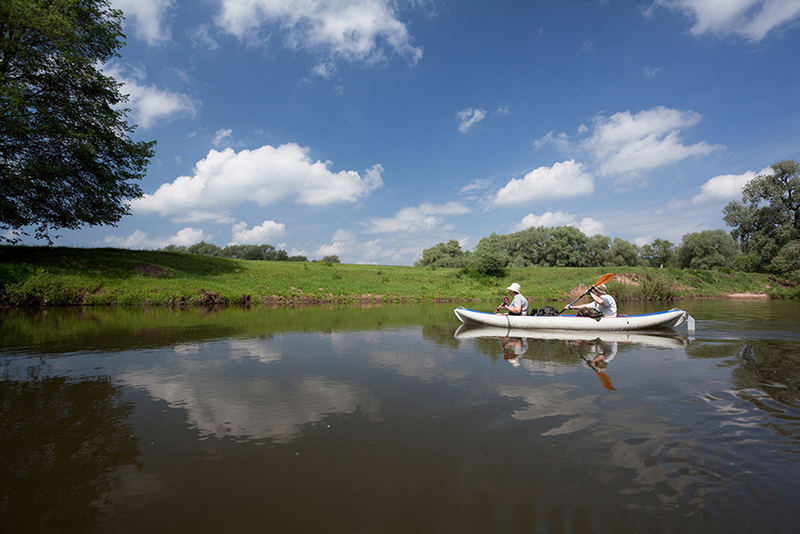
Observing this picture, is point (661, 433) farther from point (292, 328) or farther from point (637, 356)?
point (292, 328)

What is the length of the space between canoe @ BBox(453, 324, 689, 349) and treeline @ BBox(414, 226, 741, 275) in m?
44.8

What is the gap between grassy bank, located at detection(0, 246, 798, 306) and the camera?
700 inches

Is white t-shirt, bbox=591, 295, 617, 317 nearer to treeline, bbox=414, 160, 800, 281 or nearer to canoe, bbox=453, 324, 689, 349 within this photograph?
canoe, bbox=453, 324, 689, 349

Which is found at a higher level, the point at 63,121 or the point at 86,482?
the point at 63,121

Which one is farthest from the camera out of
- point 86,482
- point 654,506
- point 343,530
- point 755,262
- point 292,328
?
point 755,262

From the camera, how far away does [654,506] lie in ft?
9.14

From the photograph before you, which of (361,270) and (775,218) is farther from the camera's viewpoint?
(775,218)

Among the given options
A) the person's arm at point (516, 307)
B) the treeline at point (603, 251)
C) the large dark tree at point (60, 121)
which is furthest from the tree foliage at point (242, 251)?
the person's arm at point (516, 307)

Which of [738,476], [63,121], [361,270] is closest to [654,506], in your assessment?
[738,476]

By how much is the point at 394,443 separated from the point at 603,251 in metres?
84.6

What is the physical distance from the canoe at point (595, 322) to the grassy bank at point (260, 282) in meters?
15.2

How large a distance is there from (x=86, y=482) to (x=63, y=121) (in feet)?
81.4

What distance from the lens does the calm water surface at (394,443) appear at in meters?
2.69

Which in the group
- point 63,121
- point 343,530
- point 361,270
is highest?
point 63,121
